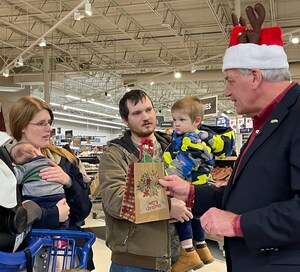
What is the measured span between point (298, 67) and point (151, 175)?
1395cm

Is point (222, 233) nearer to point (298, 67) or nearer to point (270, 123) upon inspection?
point (270, 123)

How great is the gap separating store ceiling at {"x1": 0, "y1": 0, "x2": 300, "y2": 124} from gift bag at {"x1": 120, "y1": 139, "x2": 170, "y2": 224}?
639 cm

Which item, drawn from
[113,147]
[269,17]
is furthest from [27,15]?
[113,147]

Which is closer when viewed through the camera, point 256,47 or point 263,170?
point 263,170

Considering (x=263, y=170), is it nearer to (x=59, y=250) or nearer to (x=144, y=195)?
(x=144, y=195)

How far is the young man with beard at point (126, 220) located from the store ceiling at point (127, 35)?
598 centimetres

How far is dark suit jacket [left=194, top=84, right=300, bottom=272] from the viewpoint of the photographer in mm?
1286

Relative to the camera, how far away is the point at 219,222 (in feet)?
4.57

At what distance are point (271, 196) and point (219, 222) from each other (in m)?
0.19

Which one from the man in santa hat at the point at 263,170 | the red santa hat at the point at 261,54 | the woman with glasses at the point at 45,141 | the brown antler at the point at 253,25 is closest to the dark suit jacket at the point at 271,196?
the man in santa hat at the point at 263,170

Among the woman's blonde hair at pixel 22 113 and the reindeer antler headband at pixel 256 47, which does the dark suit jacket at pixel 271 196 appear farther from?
the woman's blonde hair at pixel 22 113

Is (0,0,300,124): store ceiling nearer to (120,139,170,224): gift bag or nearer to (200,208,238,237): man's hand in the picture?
(120,139,170,224): gift bag

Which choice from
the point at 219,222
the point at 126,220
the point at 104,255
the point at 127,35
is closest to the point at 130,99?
the point at 126,220

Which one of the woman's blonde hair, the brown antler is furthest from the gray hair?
the woman's blonde hair
